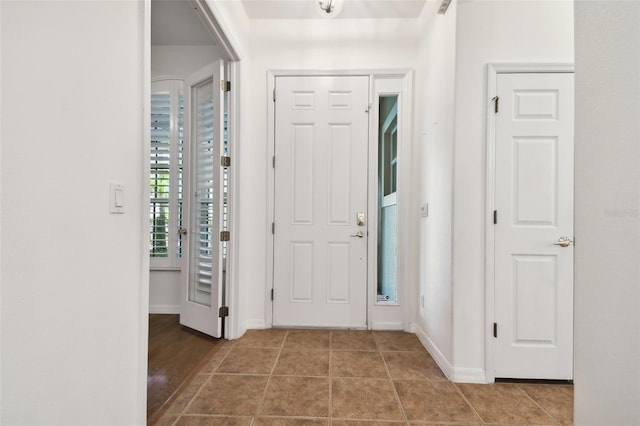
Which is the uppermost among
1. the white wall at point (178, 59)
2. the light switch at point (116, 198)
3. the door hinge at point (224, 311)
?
the white wall at point (178, 59)

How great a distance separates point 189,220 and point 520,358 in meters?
2.86

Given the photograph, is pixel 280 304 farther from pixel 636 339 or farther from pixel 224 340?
pixel 636 339

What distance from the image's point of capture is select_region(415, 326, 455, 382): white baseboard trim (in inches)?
78.2

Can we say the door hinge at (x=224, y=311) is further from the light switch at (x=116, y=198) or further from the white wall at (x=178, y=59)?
the white wall at (x=178, y=59)

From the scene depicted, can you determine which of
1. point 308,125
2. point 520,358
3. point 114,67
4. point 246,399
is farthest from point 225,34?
point 520,358

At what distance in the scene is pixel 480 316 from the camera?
1969mm

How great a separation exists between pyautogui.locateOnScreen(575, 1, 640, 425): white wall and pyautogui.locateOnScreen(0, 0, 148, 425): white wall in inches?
67.1

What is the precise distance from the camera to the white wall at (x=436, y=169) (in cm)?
207

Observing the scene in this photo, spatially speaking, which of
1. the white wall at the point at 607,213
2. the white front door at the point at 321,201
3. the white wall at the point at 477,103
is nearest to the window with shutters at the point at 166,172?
the white front door at the point at 321,201

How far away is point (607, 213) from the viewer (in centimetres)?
92

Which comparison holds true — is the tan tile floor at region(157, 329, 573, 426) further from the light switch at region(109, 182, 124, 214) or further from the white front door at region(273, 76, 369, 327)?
the light switch at region(109, 182, 124, 214)

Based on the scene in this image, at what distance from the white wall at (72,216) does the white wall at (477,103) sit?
1.85m

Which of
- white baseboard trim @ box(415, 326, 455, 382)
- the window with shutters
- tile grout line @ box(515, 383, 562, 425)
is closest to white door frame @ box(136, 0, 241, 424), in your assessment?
the window with shutters

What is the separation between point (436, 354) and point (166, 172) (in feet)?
10.5
